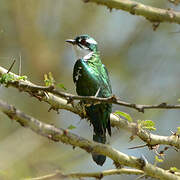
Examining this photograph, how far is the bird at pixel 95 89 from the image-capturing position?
518cm

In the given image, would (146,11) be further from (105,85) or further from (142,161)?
(105,85)

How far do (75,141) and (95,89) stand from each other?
206 centimetres

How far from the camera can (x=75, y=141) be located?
361 cm

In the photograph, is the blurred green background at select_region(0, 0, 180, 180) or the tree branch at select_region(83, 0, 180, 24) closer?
the tree branch at select_region(83, 0, 180, 24)

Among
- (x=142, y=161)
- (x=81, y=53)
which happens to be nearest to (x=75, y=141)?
(x=142, y=161)

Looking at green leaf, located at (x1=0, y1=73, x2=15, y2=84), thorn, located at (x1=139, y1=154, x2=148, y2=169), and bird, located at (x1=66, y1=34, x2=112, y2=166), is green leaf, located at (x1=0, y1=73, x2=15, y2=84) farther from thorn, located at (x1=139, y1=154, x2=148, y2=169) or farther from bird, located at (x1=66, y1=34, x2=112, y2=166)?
thorn, located at (x1=139, y1=154, x2=148, y2=169)

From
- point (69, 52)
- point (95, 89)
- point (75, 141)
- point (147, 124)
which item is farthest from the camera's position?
point (69, 52)

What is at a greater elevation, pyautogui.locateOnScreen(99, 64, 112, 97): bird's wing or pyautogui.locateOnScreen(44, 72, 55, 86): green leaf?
pyautogui.locateOnScreen(44, 72, 55, 86): green leaf

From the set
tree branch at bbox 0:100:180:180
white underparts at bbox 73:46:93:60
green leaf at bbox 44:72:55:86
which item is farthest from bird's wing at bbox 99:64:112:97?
green leaf at bbox 44:72:55:86

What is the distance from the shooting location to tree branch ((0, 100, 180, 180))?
10.3ft

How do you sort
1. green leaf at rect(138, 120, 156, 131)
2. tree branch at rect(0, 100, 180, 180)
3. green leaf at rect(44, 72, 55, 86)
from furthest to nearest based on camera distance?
green leaf at rect(138, 120, 156, 131)
green leaf at rect(44, 72, 55, 86)
tree branch at rect(0, 100, 180, 180)

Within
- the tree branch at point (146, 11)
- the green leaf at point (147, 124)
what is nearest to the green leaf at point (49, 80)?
the tree branch at point (146, 11)

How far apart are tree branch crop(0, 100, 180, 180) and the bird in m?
1.07

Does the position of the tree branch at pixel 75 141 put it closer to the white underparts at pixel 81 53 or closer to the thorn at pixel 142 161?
the thorn at pixel 142 161
